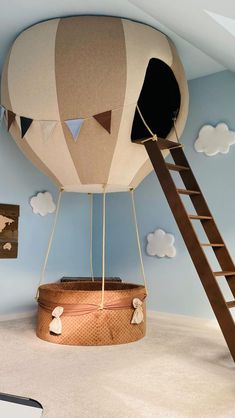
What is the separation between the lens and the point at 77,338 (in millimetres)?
2482

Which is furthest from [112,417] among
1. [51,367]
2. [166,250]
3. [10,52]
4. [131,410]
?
[10,52]

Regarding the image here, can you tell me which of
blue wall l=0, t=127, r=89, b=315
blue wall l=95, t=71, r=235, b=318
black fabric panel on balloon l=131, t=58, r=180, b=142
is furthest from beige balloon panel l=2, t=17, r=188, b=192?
blue wall l=0, t=127, r=89, b=315

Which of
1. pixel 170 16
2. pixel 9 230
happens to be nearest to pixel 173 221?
pixel 9 230

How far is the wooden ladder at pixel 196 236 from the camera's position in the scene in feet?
6.46

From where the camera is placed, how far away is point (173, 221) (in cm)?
336

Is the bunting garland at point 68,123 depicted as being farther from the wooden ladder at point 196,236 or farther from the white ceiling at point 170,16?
the white ceiling at point 170,16

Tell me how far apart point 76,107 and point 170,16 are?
714 mm

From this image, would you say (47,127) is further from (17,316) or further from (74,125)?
(17,316)

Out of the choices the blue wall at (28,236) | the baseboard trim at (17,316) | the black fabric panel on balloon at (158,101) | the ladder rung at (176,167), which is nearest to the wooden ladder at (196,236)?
the ladder rung at (176,167)

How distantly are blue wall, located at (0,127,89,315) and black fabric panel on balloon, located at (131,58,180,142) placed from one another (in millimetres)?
1033

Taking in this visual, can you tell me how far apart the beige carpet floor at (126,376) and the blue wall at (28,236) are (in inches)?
24.1

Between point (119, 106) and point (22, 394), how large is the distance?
5.13ft

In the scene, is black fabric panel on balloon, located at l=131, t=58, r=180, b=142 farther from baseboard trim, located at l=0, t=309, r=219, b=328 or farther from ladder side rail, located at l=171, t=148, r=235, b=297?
baseboard trim, located at l=0, t=309, r=219, b=328

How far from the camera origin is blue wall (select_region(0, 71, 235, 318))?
3.08 meters
